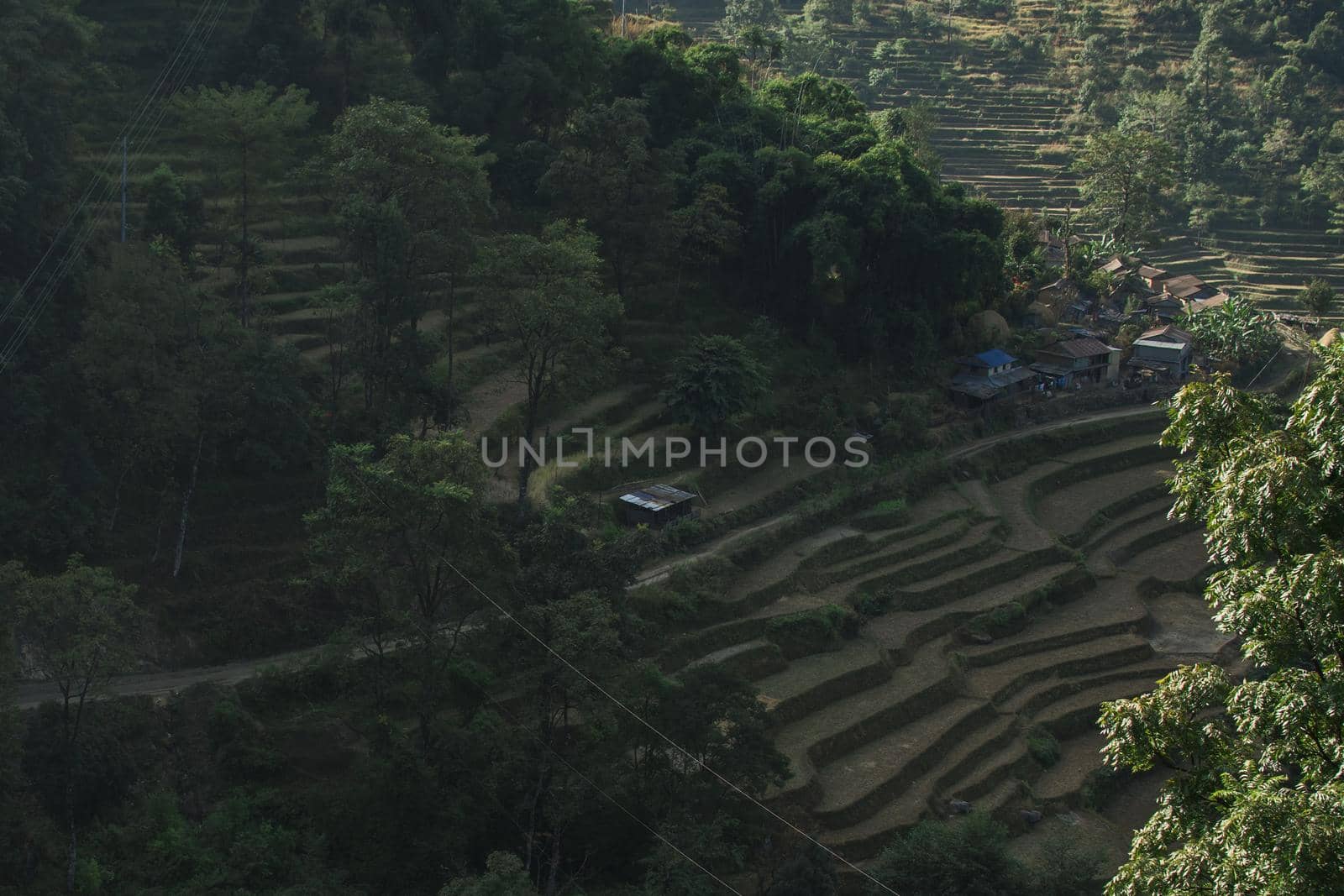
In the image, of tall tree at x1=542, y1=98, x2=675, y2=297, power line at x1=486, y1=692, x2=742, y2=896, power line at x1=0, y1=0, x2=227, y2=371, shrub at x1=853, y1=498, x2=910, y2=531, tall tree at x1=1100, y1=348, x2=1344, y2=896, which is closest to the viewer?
tall tree at x1=1100, y1=348, x2=1344, y2=896

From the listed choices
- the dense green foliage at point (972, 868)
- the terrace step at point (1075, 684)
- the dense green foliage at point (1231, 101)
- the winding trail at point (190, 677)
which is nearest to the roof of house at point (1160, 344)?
the dense green foliage at point (1231, 101)

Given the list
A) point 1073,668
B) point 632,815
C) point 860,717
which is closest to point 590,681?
point 632,815

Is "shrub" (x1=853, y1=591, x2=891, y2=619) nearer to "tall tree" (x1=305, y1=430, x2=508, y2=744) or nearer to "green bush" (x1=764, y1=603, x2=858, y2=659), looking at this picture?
"green bush" (x1=764, y1=603, x2=858, y2=659)

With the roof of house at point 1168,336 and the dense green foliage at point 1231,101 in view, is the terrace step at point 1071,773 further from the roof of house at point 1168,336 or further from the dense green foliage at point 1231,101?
the dense green foliage at point 1231,101

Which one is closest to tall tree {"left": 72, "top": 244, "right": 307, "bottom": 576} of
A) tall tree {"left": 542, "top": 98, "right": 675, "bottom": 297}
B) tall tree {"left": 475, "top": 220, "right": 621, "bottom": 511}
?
tall tree {"left": 475, "top": 220, "right": 621, "bottom": 511}

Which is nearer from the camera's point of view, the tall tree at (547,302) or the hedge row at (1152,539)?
the tall tree at (547,302)

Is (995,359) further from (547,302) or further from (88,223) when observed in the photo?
(88,223)
